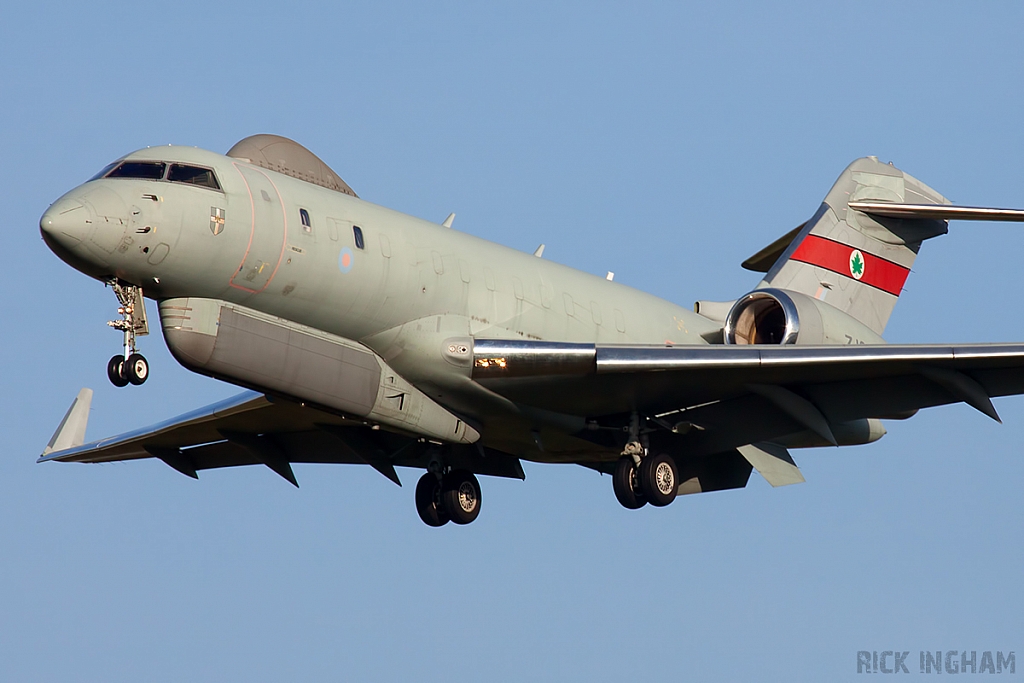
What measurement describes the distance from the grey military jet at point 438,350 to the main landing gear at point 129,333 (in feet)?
0.08

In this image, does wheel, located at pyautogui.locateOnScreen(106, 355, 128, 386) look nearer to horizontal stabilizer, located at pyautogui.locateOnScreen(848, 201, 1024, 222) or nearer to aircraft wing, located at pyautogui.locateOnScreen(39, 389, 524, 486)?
aircraft wing, located at pyautogui.locateOnScreen(39, 389, 524, 486)

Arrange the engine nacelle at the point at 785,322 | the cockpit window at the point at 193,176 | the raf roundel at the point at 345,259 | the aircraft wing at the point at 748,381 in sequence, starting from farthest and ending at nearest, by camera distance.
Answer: the engine nacelle at the point at 785,322, the aircraft wing at the point at 748,381, the raf roundel at the point at 345,259, the cockpit window at the point at 193,176

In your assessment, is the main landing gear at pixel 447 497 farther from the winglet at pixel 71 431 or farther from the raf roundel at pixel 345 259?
the winglet at pixel 71 431

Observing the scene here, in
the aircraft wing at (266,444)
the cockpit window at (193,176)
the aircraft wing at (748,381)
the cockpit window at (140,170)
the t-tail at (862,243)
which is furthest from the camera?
the t-tail at (862,243)

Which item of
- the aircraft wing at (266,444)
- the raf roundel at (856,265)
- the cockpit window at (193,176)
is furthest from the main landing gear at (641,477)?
the cockpit window at (193,176)

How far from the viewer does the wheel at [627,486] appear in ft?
68.9

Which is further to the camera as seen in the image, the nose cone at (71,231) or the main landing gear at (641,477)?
the main landing gear at (641,477)

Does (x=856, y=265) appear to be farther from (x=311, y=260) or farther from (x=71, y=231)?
(x=71, y=231)

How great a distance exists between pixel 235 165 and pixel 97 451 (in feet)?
31.5

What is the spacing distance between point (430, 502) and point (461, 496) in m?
0.53

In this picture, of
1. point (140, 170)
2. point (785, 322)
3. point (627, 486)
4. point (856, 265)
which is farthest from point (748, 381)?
point (140, 170)

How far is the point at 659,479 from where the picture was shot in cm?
2095

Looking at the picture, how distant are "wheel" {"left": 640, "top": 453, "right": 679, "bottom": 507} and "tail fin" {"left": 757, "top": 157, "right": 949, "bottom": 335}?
559 centimetres

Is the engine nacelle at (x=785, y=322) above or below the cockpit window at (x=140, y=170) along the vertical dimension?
below
